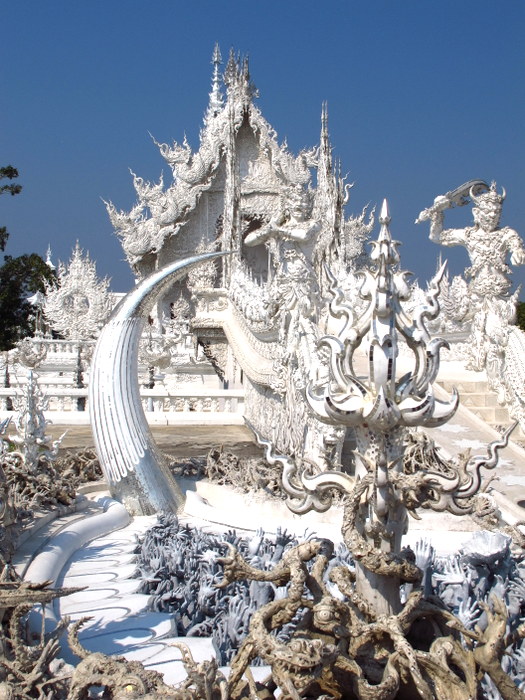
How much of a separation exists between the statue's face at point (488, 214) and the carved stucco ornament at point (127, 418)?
3391mm

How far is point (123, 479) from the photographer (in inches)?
259

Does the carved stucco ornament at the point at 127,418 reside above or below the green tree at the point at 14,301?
below

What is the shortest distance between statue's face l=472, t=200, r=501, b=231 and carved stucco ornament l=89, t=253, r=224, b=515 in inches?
133

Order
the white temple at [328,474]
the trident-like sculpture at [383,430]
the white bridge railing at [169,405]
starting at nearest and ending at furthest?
the white temple at [328,474]
the trident-like sculpture at [383,430]
the white bridge railing at [169,405]

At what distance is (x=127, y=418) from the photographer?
22.1ft

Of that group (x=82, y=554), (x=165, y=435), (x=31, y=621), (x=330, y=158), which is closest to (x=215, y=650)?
(x=31, y=621)

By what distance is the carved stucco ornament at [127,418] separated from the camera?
6.60 meters

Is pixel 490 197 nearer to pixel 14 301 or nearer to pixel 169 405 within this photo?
pixel 169 405

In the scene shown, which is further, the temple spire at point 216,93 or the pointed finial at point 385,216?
the temple spire at point 216,93

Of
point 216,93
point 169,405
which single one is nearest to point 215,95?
point 216,93

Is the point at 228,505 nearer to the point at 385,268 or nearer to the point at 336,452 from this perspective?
the point at 336,452

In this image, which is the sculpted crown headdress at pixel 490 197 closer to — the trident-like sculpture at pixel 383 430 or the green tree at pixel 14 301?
the trident-like sculpture at pixel 383 430

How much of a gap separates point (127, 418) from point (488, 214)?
14.1 feet

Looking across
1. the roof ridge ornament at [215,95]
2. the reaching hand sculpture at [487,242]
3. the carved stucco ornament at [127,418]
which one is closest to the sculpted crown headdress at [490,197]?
the reaching hand sculpture at [487,242]
